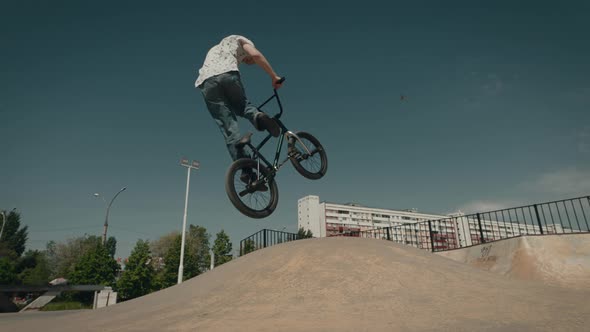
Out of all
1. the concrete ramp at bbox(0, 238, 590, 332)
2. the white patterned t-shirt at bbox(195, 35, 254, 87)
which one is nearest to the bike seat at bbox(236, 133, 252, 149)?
the white patterned t-shirt at bbox(195, 35, 254, 87)

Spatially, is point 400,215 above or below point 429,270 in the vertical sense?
above

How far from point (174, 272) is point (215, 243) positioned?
7442 millimetres

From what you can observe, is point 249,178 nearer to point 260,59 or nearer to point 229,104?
point 229,104

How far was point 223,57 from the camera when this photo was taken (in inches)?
204

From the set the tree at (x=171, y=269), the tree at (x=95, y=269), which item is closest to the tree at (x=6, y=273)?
the tree at (x=95, y=269)

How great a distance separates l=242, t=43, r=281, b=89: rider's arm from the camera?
206 inches

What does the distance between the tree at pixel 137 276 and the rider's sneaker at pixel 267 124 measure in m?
42.8

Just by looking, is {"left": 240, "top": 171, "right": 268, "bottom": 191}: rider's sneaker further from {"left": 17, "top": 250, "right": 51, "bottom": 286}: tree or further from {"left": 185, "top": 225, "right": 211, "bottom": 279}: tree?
{"left": 185, "top": 225, "right": 211, "bottom": 279}: tree

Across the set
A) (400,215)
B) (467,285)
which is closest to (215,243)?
(467,285)

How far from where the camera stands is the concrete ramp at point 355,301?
4.25 meters

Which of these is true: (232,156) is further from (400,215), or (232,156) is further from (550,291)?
(400,215)

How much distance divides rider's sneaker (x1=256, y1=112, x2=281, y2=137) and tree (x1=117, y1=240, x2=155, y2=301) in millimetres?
42788

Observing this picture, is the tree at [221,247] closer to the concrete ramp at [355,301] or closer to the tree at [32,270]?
the tree at [32,270]

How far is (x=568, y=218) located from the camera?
12.3 metres
